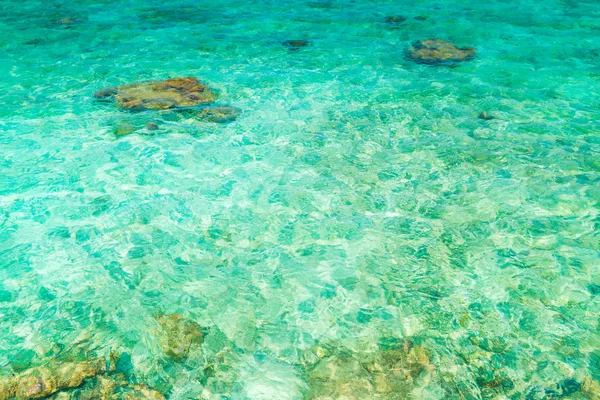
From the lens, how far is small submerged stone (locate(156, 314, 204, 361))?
236 inches

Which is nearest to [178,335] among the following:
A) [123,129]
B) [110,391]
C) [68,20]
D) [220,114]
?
[110,391]

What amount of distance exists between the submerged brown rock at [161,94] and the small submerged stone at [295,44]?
4.17 m

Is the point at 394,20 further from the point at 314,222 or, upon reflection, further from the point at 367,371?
the point at 367,371

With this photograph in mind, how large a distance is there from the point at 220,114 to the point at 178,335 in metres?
6.64

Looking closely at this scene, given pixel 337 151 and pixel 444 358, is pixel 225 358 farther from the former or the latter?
pixel 337 151

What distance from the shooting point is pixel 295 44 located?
16.0 m

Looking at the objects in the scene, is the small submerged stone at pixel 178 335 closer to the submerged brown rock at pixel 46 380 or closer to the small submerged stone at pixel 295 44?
the submerged brown rock at pixel 46 380

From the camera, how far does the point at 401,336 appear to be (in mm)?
6160

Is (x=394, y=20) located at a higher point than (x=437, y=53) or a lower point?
higher

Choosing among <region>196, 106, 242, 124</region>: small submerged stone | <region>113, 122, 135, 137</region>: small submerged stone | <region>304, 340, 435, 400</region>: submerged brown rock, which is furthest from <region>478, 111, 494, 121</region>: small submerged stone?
<region>113, 122, 135, 137</region>: small submerged stone

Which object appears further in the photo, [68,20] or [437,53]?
[68,20]

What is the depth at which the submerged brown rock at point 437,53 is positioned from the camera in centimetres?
1451

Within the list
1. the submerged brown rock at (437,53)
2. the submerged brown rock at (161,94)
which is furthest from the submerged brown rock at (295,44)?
the submerged brown rock at (161,94)

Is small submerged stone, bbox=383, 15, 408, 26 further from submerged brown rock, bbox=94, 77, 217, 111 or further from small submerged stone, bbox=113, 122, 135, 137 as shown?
small submerged stone, bbox=113, 122, 135, 137
